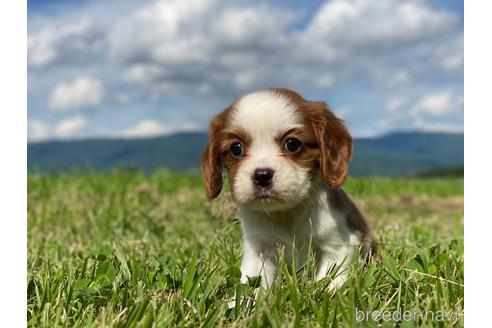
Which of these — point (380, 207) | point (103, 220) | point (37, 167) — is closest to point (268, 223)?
point (103, 220)

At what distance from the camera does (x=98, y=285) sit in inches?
130

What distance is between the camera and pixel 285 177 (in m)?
3.37

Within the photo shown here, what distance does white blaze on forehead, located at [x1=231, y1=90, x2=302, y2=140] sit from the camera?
11.3ft

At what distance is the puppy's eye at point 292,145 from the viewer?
351 centimetres

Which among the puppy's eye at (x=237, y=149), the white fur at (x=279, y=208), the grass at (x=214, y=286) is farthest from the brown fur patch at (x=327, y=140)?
the grass at (x=214, y=286)

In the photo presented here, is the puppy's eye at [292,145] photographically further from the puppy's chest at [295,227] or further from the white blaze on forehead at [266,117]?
the puppy's chest at [295,227]

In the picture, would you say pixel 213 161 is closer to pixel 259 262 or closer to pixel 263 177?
pixel 263 177

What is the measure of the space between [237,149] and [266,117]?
1.03 ft

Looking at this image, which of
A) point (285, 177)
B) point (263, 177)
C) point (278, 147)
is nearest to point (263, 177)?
point (263, 177)

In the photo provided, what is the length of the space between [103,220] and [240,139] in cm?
374

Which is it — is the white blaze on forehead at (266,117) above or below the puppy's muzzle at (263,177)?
above

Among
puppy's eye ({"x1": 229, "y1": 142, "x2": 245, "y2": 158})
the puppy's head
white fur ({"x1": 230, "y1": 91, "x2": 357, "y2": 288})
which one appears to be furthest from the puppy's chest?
puppy's eye ({"x1": 229, "y1": 142, "x2": 245, "y2": 158})

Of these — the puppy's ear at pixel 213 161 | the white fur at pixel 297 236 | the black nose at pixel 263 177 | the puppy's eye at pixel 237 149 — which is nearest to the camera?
the black nose at pixel 263 177
